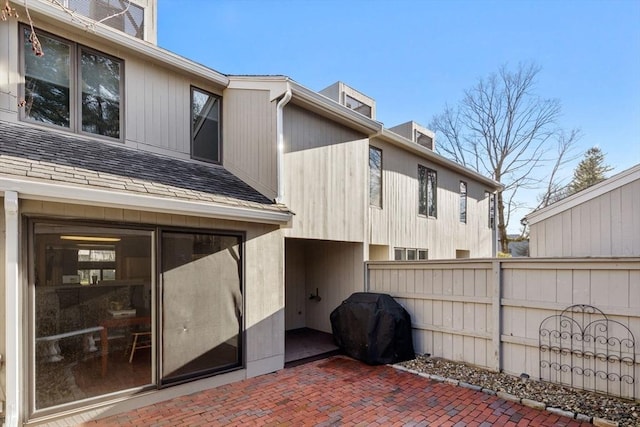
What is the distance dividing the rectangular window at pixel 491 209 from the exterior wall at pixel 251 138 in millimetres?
11299

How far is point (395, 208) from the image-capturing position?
8.92 meters

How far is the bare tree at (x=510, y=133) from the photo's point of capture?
798 inches

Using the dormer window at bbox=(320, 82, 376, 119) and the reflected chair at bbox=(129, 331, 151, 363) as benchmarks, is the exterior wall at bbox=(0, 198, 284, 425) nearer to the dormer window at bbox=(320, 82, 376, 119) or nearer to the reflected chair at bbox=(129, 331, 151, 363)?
the reflected chair at bbox=(129, 331, 151, 363)

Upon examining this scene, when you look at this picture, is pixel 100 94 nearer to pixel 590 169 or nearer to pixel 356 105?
pixel 356 105

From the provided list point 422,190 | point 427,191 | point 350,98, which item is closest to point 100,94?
point 350,98

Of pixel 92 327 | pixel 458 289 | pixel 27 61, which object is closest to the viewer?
pixel 92 327

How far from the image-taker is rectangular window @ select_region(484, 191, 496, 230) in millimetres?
14219

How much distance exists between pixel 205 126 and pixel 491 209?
41.4ft

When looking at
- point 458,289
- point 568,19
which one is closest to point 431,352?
point 458,289

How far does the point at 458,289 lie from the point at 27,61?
24.6ft

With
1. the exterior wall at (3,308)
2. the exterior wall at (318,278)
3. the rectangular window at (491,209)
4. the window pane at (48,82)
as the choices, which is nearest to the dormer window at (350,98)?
the exterior wall at (318,278)

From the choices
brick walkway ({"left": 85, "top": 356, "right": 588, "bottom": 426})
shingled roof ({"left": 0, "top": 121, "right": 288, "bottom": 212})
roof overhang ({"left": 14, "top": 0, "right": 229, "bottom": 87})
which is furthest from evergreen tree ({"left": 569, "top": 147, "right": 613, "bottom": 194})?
shingled roof ({"left": 0, "top": 121, "right": 288, "bottom": 212})

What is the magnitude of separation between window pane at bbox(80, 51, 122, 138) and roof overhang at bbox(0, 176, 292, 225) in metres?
2.25

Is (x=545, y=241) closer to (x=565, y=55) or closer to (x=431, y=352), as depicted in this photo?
(x=431, y=352)
